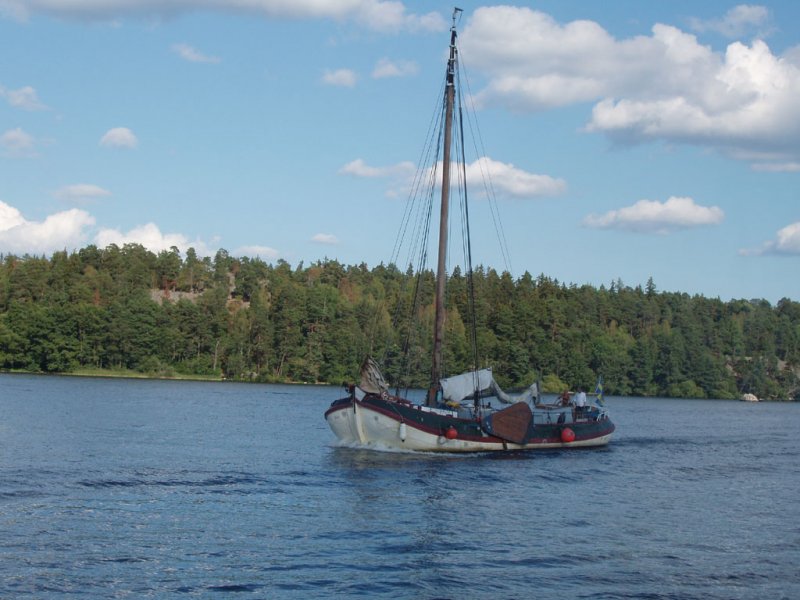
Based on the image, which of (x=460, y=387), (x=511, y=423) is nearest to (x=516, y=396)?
(x=460, y=387)

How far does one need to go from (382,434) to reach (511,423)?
29.4 ft

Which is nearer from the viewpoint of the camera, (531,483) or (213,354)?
(531,483)

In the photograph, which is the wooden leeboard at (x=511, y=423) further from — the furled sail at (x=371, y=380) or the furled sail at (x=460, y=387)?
the furled sail at (x=371, y=380)

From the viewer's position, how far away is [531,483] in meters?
44.8

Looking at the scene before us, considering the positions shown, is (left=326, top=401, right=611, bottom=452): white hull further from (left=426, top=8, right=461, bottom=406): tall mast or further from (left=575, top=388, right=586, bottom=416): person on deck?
(left=575, top=388, right=586, bottom=416): person on deck

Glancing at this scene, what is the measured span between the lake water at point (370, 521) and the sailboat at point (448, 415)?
1.27 meters

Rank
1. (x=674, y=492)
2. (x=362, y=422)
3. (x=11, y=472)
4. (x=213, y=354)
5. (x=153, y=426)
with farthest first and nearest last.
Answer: (x=213, y=354)
(x=153, y=426)
(x=362, y=422)
(x=674, y=492)
(x=11, y=472)

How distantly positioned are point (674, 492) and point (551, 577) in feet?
67.4

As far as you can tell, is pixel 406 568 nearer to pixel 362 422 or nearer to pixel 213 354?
pixel 362 422

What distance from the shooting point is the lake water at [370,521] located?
2514cm

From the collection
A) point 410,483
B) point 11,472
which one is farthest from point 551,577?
point 11,472

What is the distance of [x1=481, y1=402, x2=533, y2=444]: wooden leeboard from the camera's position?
179 feet

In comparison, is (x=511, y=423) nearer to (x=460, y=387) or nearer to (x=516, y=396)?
(x=460, y=387)

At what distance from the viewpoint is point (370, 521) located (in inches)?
1289
